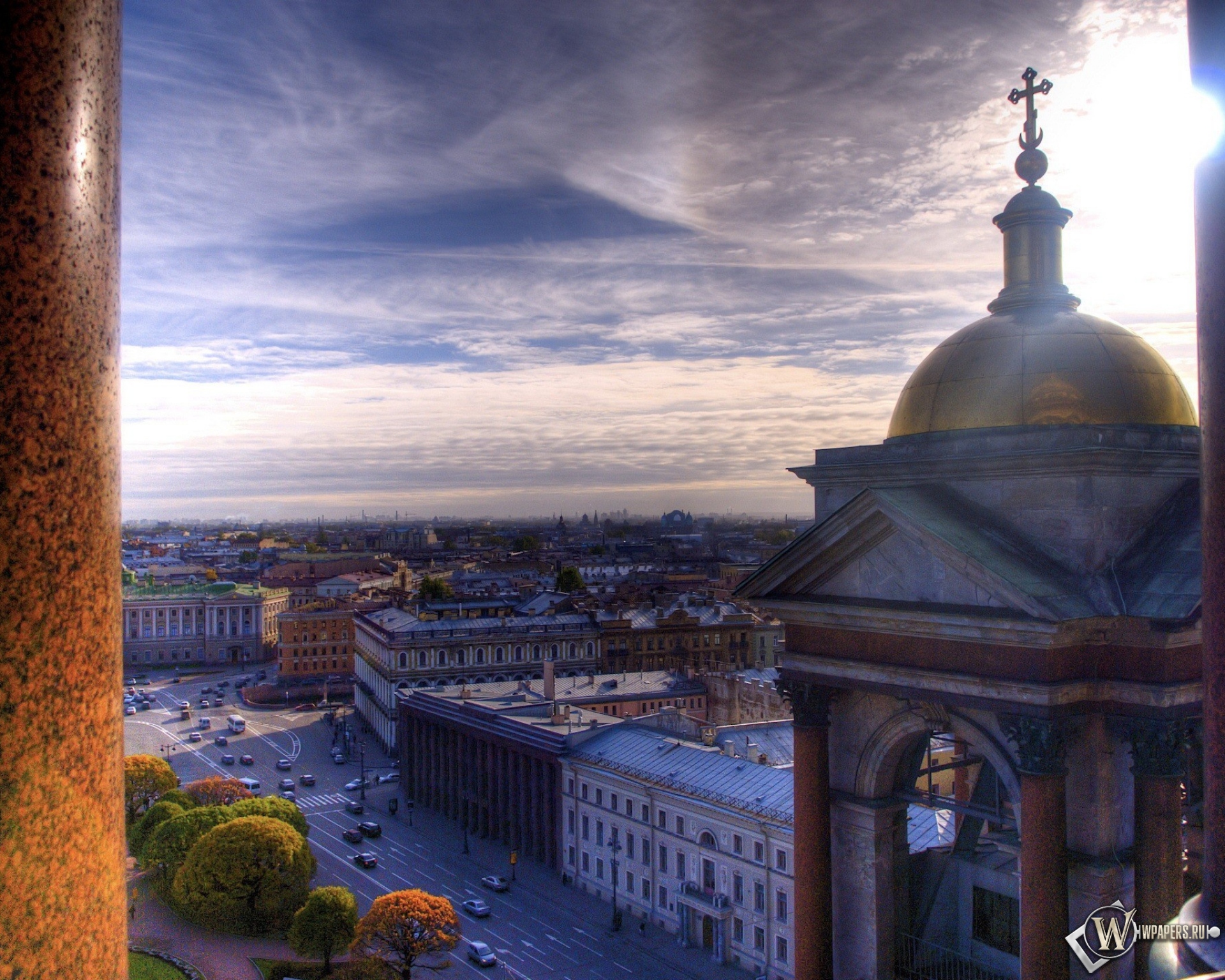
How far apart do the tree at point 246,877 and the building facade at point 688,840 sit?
15433 mm

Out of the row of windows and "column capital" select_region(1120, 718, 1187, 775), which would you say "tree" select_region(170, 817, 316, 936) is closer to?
the row of windows

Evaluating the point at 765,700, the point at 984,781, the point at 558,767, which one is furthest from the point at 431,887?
the point at 984,781

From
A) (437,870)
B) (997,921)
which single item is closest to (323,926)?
(437,870)

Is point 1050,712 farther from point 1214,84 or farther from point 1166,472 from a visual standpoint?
point 1214,84

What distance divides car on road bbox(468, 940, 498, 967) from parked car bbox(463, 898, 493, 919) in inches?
176

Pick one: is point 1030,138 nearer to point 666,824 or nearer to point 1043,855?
point 1043,855

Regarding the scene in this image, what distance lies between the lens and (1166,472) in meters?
14.6

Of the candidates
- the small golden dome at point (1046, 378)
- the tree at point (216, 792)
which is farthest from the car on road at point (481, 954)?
the small golden dome at point (1046, 378)

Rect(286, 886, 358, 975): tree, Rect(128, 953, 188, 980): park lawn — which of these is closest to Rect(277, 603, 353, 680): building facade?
Rect(128, 953, 188, 980): park lawn

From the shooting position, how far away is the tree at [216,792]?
60.9 m

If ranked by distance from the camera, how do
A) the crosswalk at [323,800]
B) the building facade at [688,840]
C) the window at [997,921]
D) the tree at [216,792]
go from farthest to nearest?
the crosswalk at [323,800] → the tree at [216,792] → the building facade at [688,840] → the window at [997,921]

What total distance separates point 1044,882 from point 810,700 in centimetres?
463

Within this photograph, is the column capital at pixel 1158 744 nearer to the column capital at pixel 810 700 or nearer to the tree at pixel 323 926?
the column capital at pixel 810 700

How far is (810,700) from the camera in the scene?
17.1 m
